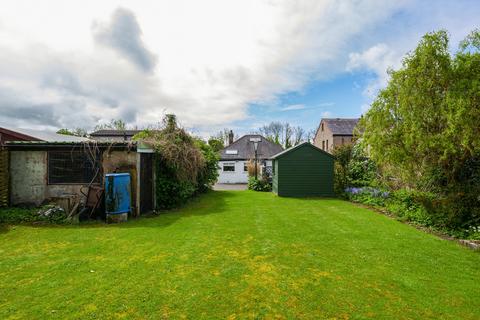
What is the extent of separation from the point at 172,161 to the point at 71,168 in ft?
11.2

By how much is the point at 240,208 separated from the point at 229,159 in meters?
14.8

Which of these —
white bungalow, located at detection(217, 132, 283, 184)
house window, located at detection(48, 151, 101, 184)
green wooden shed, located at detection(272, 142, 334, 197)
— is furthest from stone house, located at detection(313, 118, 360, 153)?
house window, located at detection(48, 151, 101, 184)

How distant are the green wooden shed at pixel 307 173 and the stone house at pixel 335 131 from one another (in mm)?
13746

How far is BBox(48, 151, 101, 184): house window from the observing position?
821 cm

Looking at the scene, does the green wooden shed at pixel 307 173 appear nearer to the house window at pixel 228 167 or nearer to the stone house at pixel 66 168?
the stone house at pixel 66 168

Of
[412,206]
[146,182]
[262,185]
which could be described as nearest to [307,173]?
[262,185]

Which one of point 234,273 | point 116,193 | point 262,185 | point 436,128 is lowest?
point 234,273

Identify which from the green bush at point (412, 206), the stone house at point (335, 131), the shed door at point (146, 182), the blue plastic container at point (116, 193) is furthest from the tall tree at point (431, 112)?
the stone house at point (335, 131)

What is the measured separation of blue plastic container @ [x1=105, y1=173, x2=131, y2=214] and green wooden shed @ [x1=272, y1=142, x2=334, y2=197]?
860 centimetres

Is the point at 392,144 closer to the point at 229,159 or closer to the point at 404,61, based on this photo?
the point at 404,61

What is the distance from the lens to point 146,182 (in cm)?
873

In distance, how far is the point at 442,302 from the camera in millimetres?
3199

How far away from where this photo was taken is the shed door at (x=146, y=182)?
27.6 feet

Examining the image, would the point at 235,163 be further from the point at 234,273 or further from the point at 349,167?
the point at 234,273
